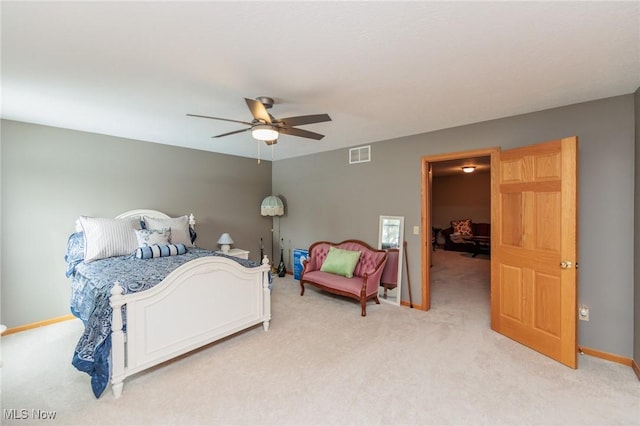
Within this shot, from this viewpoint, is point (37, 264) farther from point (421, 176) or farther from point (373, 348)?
point (421, 176)

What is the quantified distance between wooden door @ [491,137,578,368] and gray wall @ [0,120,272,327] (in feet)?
14.5

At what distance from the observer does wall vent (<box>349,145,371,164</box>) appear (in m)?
4.37

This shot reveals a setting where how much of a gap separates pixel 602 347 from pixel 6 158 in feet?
21.2

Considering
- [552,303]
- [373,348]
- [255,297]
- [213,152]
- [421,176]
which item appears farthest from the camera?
[213,152]

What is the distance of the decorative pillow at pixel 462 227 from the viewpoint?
810 centimetres

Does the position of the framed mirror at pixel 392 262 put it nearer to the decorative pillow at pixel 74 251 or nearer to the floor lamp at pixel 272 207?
the floor lamp at pixel 272 207

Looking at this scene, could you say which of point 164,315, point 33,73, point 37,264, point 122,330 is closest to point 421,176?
point 164,315

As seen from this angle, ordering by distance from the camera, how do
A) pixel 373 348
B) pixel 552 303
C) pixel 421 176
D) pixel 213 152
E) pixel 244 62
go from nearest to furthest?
pixel 244 62 < pixel 552 303 < pixel 373 348 < pixel 421 176 < pixel 213 152

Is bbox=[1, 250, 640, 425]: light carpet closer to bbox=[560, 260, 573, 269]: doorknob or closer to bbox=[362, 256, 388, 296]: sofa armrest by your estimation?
bbox=[362, 256, 388, 296]: sofa armrest

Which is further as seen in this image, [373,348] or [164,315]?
[373,348]

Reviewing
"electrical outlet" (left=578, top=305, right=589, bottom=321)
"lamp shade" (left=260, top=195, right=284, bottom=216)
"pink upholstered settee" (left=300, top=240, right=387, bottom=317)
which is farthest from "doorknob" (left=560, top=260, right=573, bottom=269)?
"lamp shade" (left=260, top=195, right=284, bottom=216)

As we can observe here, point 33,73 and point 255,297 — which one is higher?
point 33,73

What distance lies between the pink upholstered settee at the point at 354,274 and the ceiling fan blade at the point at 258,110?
2.33 meters

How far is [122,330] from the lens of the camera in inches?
84.2
